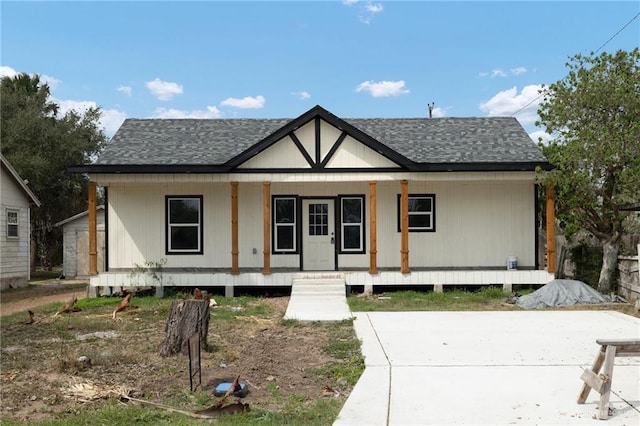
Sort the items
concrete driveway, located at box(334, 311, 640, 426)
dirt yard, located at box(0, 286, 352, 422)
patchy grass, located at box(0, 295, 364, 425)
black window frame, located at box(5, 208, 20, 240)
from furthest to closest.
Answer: black window frame, located at box(5, 208, 20, 240), dirt yard, located at box(0, 286, 352, 422), patchy grass, located at box(0, 295, 364, 425), concrete driveway, located at box(334, 311, 640, 426)

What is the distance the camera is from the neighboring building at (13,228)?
19.4 m

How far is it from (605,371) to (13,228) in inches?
794

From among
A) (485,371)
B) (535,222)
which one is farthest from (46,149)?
(485,371)

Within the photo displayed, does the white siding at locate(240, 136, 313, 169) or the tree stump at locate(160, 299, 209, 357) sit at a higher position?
the white siding at locate(240, 136, 313, 169)

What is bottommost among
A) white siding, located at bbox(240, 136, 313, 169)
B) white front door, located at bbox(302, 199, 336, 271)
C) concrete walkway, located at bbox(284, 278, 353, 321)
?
concrete walkway, located at bbox(284, 278, 353, 321)

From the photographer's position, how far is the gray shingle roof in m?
15.2

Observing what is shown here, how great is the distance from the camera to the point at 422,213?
15.8 metres

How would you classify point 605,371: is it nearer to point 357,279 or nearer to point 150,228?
point 357,279

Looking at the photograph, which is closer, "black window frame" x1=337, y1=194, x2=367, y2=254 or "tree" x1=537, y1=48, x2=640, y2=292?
"tree" x1=537, y1=48, x2=640, y2=292

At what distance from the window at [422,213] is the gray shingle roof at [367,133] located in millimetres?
1235

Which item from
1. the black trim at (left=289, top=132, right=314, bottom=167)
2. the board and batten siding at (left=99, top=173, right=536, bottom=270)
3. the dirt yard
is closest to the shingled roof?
the black trim at (left=289, top=132, right=314, bottom=167)

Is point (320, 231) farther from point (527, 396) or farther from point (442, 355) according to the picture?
point (527, 396)

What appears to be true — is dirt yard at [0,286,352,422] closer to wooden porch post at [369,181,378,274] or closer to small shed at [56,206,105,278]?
wooden porch post at [369,181,378,274]

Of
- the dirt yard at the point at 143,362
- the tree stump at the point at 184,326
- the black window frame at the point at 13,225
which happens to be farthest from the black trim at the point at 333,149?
the black window frame at the point at 13,225
